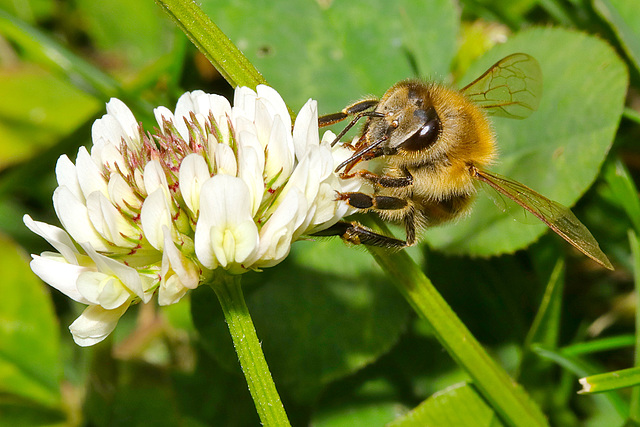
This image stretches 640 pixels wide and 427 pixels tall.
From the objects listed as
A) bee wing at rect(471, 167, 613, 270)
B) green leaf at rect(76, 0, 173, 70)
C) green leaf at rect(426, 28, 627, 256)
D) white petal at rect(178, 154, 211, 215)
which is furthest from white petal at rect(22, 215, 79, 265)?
green leaf at rect(76, 0, 173, 70)

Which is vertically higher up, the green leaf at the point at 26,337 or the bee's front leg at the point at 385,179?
the green leaf at the point at 26,337

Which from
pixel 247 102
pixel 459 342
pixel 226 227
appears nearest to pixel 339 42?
pixel 247 102

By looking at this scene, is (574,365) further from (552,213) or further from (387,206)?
(387,206)

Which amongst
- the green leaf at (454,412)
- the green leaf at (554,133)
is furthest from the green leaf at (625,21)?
the green leaf at (454,412)

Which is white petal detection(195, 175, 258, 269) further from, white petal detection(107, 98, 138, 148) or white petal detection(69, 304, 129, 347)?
white petal detection(107, 98, 138, 148)

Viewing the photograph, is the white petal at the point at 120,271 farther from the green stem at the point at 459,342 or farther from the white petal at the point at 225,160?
the green stem at the point at 459,342

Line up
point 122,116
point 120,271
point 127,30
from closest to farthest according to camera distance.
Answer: point 120,271
point 122,116
point 127,30
